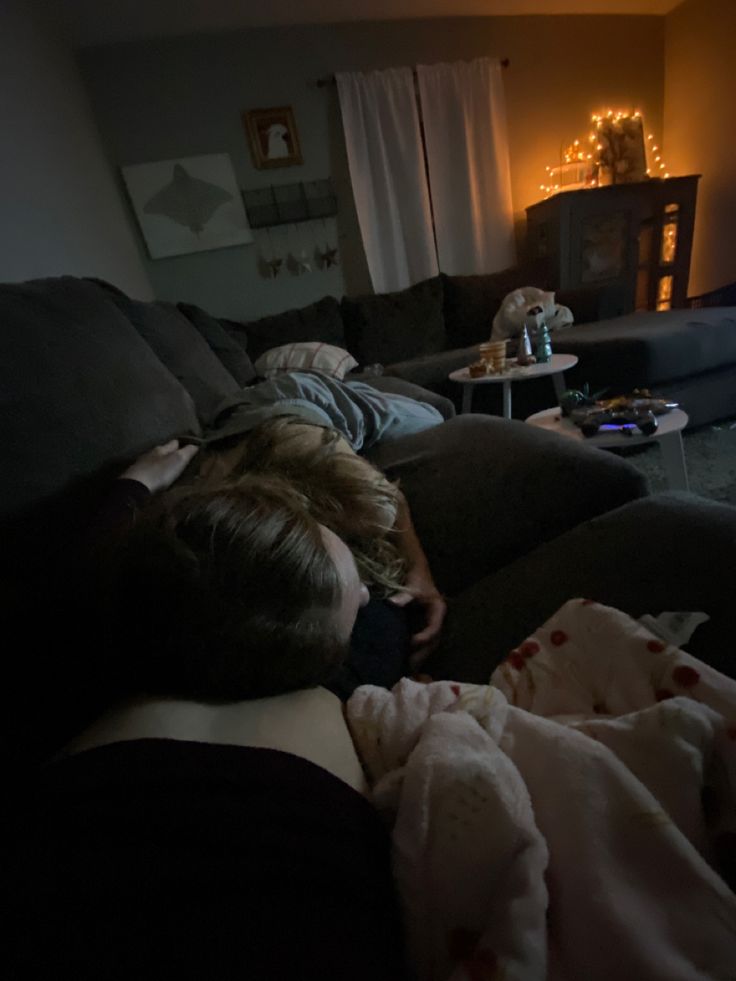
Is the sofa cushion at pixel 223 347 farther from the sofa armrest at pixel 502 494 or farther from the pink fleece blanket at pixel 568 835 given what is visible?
the pink fleece blanket at pixel 568 835

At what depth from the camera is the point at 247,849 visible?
0.89ft

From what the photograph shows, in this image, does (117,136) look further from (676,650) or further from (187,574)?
(676,650)

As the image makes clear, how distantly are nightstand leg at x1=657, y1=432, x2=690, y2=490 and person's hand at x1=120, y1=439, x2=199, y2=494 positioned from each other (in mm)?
1279

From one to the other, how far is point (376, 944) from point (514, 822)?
0.12 meters

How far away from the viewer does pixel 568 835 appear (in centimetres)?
35

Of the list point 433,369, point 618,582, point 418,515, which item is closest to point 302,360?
point 433,369

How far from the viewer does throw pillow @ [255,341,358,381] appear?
249 centimetres

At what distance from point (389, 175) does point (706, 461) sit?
260 centimetres

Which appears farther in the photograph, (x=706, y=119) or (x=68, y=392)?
(x=706, y=119)

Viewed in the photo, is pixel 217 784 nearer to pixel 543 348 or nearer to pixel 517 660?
pixel 517 660

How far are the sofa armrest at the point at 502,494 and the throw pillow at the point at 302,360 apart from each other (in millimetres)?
1698

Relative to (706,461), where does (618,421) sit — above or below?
above

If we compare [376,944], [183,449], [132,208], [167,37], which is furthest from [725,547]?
[167,37]

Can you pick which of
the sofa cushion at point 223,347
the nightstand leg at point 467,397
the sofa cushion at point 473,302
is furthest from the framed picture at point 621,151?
the sofa cushion at point 223,347
